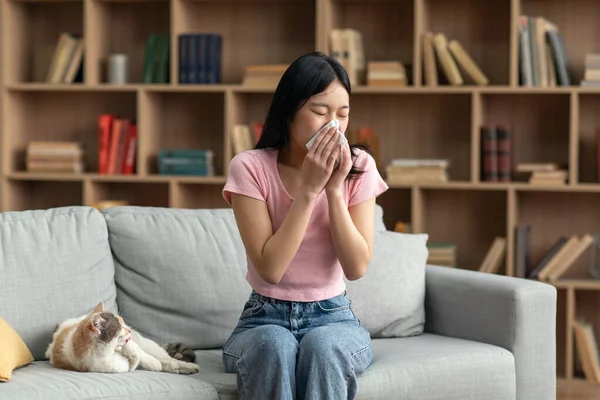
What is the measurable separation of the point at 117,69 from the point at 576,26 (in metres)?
2.12

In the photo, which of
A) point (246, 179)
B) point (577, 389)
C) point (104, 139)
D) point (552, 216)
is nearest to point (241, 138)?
point (104, 139)

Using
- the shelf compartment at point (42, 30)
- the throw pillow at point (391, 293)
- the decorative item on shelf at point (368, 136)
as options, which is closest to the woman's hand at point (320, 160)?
the throw pillow at point (391, 293)

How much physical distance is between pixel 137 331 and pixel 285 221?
694 mm

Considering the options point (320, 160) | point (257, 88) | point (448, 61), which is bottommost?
point (320, 160)

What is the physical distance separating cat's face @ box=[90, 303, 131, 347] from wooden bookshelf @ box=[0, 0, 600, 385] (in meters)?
2.08

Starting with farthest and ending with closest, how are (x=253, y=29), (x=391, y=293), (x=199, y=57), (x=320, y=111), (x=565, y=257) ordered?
(x=253, y=29), (x=199, y=57), (x=565, y=257), (x=391, y=293), (x=320, y=111)

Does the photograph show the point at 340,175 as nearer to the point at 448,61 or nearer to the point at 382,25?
the point at 448,61

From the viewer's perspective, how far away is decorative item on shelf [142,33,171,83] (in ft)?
14.3

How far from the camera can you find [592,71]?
13.2 feet

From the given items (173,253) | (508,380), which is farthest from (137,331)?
(508,380)

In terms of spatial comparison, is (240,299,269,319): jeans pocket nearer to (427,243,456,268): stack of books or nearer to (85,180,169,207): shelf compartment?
(427,243,456,268): stack of books

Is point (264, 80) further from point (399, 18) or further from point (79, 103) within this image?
point (79, 103)

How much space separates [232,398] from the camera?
221cm

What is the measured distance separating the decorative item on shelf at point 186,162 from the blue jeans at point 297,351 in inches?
83.4
